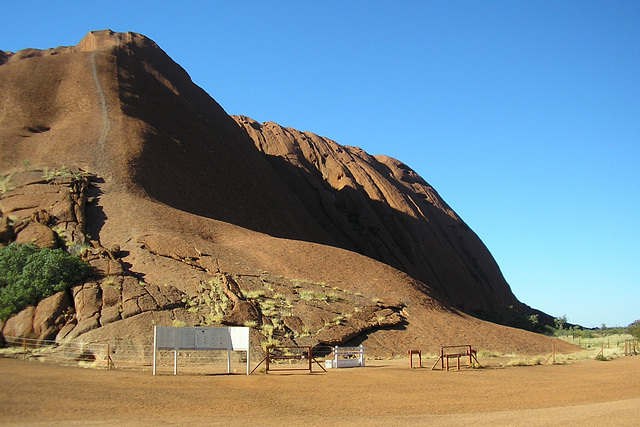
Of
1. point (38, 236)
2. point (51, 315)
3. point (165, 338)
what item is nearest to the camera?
point (165, 338)

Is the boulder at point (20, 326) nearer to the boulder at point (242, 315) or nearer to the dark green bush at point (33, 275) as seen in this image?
the dark green bush at point (33, 275)

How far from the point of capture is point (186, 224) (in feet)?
132

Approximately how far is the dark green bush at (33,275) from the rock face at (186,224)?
0.70m

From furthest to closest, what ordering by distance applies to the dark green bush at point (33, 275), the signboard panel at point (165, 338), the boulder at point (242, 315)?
the boulder at point (242, 315)
the dark green bush at point (33, 275)
the signboard panel at point (165, 338)

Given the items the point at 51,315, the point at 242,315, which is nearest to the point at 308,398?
the point at 242,315

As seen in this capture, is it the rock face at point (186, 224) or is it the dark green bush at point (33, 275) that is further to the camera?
the rock face at point (186, 224)

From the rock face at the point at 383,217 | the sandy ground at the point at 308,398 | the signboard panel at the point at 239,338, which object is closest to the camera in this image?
the sandy ground at the point at 308,398

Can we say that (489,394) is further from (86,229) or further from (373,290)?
(86,229)

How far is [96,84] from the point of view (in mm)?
55906

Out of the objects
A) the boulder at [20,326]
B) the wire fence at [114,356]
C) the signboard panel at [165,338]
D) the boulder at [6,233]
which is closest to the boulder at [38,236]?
the boulder at [6,233]

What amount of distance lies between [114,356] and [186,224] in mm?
15481

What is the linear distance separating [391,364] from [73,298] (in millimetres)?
14724

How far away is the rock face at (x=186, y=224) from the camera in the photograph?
30.8 m

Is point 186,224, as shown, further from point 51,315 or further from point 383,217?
point 383,217
